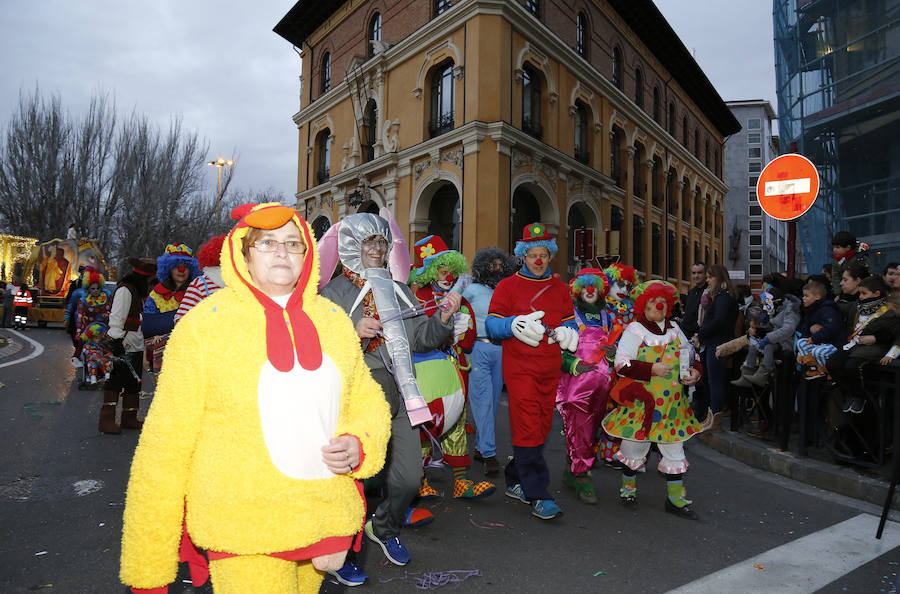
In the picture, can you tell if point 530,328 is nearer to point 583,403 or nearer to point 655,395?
point 583,403

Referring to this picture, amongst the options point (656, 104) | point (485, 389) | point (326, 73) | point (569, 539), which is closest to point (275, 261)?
point (569, 539)

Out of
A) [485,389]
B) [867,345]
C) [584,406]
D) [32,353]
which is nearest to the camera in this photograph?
[584,406]

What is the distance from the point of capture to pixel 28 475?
4.64 m

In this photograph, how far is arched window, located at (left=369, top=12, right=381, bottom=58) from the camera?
2068 cm

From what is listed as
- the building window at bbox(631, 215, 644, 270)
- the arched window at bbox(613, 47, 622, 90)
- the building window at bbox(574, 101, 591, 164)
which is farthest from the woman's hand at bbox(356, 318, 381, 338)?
the arched window at bbox(613, 47, 622, 90)

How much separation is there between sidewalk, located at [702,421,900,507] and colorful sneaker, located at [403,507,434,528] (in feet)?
12.3

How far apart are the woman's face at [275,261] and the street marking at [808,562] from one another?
2.69 m

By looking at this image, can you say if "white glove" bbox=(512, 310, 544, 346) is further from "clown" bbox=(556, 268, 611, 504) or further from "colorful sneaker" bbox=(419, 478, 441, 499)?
"colorful sneaker" bbox=(419, 478, 441, 499)

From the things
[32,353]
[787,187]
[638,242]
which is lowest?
[32,353]

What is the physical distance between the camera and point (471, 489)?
14.8 ft

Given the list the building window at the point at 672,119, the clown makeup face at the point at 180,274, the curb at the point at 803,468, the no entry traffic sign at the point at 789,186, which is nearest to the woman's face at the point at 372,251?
the clown makeup face at the point at 180,274

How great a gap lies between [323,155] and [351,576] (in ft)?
75.8

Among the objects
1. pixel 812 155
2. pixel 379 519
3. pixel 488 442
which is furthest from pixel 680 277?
pixel 379 519

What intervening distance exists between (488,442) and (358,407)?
3570mm
